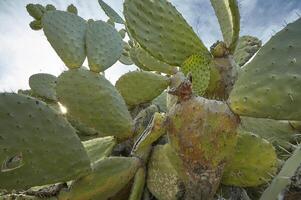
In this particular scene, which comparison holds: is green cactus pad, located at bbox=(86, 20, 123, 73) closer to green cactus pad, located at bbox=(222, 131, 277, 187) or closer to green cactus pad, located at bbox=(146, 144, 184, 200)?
green cactus pad, located at bbox=(146, 144, 184, 200)

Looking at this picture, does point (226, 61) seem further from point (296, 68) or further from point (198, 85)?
point (296, 68)

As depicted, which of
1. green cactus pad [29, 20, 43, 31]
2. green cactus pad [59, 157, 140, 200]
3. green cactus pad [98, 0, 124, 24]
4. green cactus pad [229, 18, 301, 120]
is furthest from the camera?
green cactus pad [98, 0, 124, 24]

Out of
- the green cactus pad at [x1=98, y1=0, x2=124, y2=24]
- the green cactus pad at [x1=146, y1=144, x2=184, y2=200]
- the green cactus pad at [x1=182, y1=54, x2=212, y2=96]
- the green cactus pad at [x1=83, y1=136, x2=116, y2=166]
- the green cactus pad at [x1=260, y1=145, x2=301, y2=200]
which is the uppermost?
the green cactus pad at [x1=98, y1=0, x2=124, y2=24]

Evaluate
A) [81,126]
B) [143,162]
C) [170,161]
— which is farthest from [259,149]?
[81,126]

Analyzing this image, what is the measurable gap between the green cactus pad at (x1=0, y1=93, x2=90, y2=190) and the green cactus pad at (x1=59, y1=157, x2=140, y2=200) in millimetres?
64

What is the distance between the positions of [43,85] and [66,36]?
809 millimetres

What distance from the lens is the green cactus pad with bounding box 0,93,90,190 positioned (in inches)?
58.3

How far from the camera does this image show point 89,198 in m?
1.68

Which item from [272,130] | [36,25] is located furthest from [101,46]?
[36,25]

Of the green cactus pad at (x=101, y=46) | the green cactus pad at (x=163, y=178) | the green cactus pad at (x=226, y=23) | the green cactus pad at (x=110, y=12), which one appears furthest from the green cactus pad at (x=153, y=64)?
the green cactus pad at (x=110, y=12)

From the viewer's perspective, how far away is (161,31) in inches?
77.3

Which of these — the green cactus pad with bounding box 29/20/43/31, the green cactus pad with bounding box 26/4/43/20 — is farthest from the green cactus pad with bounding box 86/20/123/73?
the green cactus pad with bounding box 29/20/43/31

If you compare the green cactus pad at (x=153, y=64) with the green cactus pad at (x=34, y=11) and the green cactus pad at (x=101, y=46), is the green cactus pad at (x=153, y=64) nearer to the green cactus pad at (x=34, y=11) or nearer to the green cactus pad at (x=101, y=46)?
the green cactus pad at (x=101, y=46)

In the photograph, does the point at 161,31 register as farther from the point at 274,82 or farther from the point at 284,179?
the point at 284,179
